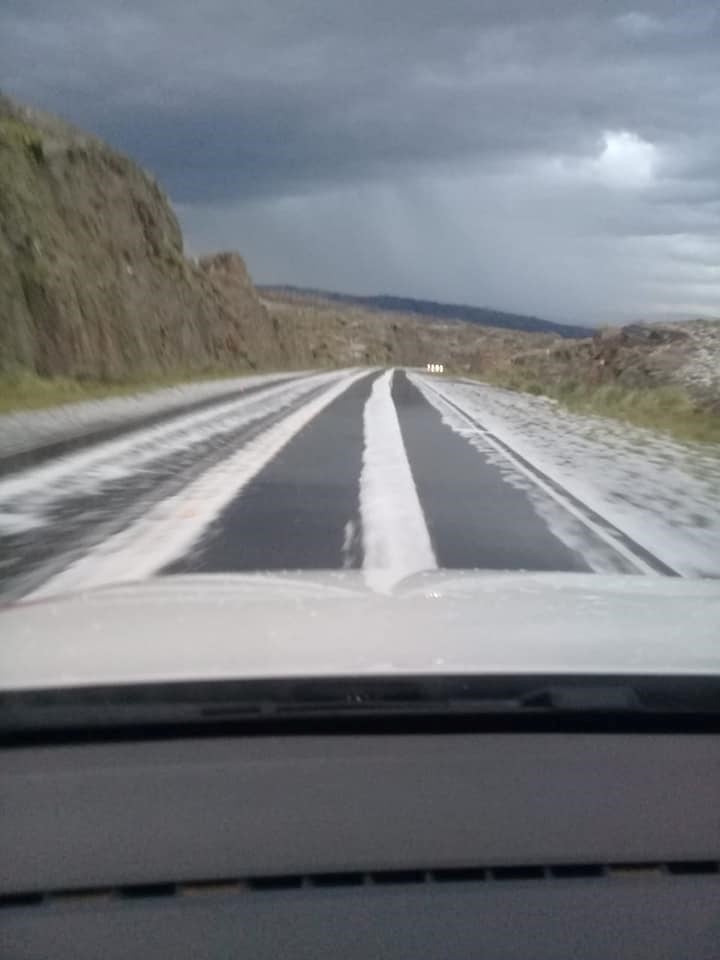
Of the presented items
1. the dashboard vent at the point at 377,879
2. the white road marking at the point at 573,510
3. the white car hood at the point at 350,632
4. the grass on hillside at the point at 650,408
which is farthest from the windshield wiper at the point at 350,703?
the grass on hillside at the point at 650,408

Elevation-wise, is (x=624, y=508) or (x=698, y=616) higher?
(x=698, y=616)

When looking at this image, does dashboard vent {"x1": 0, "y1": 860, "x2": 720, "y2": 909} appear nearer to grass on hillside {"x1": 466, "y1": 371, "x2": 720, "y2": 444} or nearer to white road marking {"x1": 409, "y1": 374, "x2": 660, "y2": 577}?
white road marking {"x1": 409, "y1": 374, "x2": 660, "y2": 577}

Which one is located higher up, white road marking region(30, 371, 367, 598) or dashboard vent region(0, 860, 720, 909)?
dashboard vent region(0, 860, 720, 909)

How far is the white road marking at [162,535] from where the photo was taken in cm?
1020

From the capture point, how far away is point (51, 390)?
36.1 m

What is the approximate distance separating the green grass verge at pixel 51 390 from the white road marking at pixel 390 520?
402 inches

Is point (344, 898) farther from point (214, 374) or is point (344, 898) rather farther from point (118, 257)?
point (214, 374)

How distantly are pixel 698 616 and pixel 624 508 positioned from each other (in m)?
9.53

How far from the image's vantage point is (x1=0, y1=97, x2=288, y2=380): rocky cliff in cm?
4306

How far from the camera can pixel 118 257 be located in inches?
2299

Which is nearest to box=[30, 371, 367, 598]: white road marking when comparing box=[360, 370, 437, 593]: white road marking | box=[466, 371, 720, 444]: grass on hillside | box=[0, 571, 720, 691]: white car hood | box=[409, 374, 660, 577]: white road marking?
box=[360, 370, 437, 593]: white road marking

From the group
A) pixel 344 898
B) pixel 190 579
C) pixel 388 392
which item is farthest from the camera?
Answer: pixel 388 392

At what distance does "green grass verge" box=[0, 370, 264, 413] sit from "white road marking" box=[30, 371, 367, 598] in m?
11.8

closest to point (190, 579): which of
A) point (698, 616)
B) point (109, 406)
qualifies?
point (698, 616)
